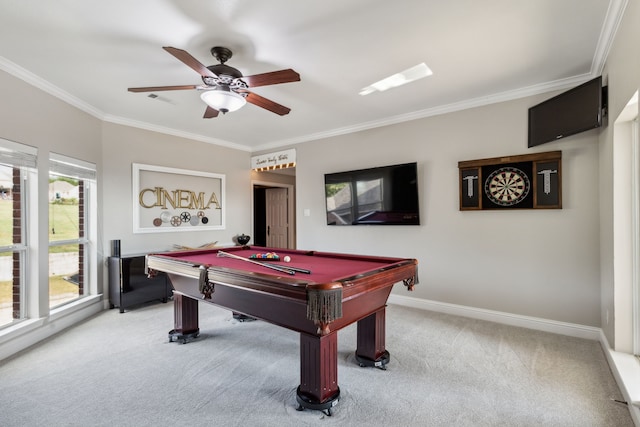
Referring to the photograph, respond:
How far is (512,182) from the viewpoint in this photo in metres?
3.33

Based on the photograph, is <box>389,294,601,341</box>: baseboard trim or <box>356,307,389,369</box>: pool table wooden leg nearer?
<box>356,307,389,369</box>: pool table wooden leg

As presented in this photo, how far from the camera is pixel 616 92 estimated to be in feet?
Answer: 7.49

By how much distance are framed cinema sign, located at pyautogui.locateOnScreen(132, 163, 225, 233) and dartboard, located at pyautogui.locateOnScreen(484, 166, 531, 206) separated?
13.8 feet

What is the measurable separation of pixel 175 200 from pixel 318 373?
154 inches

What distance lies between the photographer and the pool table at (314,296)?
1.68 meters

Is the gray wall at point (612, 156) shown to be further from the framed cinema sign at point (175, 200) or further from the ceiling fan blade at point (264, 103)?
the framed cinema sign at point (175, 200)

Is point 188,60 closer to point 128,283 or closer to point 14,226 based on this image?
point 14,226

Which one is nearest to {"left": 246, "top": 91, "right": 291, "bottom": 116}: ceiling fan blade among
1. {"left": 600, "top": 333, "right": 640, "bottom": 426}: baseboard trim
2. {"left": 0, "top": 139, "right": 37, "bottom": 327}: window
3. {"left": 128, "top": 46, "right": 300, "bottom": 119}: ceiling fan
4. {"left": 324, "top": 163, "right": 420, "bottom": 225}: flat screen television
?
{"left": 128, "top": 46, "right": 300, "bottom": 119}: ceiling fan

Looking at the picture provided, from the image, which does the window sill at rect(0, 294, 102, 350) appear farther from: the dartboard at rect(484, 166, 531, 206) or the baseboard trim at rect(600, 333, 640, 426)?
the dartboard at rect(484, 166, 531, 206)

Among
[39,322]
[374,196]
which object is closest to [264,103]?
[374,196]

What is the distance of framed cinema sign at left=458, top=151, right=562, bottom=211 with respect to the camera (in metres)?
3.11

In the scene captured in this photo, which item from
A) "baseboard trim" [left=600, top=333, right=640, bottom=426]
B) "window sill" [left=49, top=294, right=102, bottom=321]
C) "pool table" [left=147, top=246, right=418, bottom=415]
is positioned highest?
"pool table" [left=147, top=246, right=418, bottom=415]

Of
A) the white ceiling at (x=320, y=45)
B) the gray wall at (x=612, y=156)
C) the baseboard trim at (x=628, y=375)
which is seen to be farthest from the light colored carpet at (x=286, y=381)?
the white ceiling at (x=320, y=45)

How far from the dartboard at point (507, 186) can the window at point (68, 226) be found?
477 centimetres
